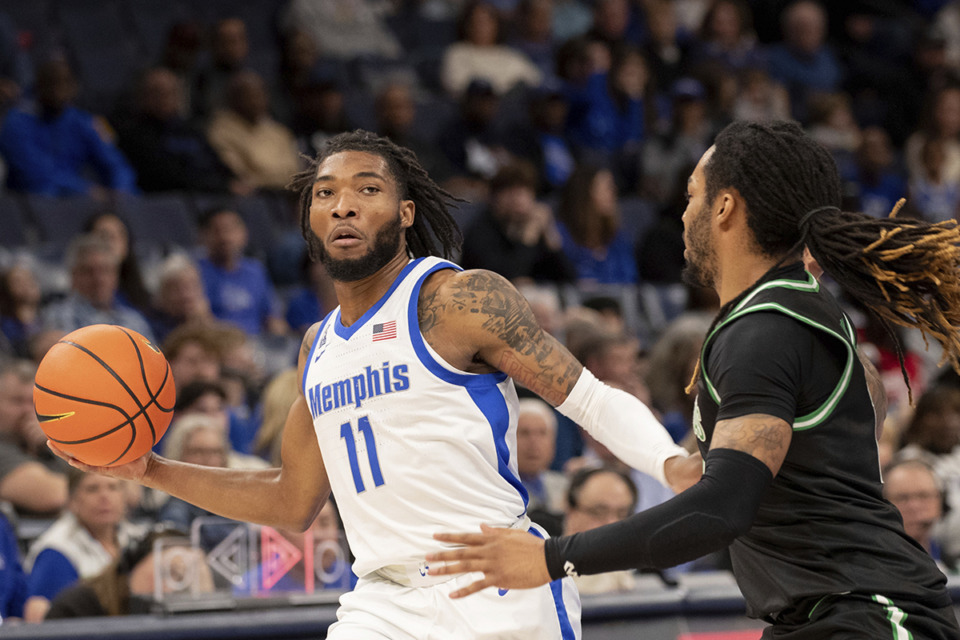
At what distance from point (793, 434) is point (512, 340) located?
0.83 m

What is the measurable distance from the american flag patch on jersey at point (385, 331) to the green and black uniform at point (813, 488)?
0.91 meters

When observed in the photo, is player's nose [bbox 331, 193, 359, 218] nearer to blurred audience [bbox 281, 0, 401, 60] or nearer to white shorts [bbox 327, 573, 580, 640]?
white shorts [bbox 327, 573, 580, 640]

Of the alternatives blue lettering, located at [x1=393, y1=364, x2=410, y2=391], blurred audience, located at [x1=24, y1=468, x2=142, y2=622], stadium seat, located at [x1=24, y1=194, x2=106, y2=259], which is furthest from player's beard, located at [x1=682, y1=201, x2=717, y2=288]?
stadium seat, located at [x1=24, y1=194, x2=106, y2=259]

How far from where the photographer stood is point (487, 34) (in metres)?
10.2

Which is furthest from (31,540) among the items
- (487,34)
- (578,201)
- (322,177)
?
(487,34)

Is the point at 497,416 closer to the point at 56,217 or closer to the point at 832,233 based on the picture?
the point at 832,233

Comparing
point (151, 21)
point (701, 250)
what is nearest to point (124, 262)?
point (151, 21)

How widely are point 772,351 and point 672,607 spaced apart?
7.90 ft

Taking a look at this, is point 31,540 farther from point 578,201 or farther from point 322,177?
point 578,201

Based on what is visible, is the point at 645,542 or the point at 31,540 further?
the point at 31,540

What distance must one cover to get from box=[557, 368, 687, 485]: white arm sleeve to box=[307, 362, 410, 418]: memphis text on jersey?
44 centimetres

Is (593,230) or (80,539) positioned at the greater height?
(593,230)

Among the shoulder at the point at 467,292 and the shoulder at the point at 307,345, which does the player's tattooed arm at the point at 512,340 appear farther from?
the shoulder at the point at 307,345

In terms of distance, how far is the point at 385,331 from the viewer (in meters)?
3.18
